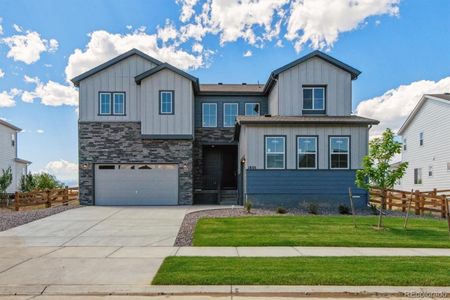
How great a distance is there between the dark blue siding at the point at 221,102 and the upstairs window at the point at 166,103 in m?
3.21

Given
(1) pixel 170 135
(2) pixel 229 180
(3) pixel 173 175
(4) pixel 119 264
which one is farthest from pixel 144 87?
(4) pixel 119 264

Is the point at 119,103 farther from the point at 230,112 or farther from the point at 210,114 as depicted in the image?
the point at 230,112

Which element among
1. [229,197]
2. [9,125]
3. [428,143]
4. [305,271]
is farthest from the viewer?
[9,125]

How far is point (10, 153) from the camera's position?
115ft

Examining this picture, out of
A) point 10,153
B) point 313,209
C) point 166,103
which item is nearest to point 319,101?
point 313,209

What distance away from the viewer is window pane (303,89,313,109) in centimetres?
2047

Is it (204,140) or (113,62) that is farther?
(204,140)

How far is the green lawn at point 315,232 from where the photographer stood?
1040cm

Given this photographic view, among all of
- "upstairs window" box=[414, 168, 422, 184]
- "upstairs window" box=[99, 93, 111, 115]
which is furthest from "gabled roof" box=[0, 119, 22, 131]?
"upstairs window" box=[414, 168, 422, 184]

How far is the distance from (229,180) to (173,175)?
4.77m

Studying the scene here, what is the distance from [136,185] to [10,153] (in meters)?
21.0

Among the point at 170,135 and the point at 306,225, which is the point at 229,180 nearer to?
the point at 170,135

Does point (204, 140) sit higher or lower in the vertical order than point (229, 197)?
higher

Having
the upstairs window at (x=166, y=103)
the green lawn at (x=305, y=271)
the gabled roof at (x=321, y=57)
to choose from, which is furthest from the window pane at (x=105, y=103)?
the green lawn at (x=305, y=271)
